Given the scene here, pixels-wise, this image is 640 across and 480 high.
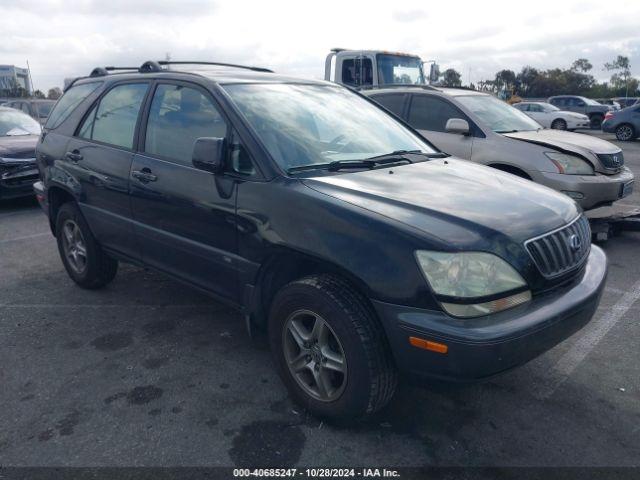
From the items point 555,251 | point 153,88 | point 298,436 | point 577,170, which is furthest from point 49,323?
point 577,170

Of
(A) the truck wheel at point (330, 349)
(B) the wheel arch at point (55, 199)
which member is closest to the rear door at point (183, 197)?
(A) the truck wheel at point (330, 349)

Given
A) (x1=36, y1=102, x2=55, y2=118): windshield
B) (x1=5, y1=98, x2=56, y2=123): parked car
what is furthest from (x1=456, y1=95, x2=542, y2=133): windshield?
(x1=36, y1=102, x2=55, y2=118): windshield

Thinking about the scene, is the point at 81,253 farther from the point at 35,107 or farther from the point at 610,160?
the point at 35,107

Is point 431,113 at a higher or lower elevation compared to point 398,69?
lower

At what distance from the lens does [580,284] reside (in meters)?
2.84

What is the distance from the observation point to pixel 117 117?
4.11 metres

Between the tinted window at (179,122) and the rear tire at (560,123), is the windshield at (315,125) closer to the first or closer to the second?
the tinted window at (179,122)

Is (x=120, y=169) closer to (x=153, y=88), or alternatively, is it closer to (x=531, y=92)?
(x=153, y=88)

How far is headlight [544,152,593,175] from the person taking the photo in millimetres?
5977

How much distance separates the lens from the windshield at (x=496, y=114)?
6.84 metres

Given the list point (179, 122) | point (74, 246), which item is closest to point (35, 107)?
point (74, 246)

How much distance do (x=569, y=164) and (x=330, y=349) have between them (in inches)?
176

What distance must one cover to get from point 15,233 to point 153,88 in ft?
13.7

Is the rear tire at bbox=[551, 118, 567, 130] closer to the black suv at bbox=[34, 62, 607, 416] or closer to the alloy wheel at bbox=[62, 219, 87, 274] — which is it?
the black suv at bbox=[34, 62, 607, 416]
